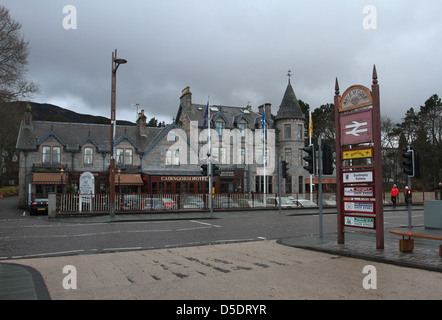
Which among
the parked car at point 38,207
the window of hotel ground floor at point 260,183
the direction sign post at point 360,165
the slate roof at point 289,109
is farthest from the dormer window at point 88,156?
the direction sign post at point 360,165

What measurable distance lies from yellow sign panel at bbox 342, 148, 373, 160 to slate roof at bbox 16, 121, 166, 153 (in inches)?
1283

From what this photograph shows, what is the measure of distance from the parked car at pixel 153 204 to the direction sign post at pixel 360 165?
16.6 meters

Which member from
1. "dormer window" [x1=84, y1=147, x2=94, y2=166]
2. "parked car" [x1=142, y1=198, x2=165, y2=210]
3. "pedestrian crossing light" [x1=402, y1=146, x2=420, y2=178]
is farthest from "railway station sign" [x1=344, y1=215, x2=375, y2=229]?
"dormer window" [x1=84, y1=147, x2=94, y2=166]

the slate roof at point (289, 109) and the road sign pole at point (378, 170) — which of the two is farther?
the slate roof at point (289, 109)

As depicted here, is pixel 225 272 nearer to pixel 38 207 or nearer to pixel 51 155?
pixel 38 207

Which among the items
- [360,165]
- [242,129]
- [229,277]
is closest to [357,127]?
[360,165]

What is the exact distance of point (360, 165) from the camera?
10125 millimetres

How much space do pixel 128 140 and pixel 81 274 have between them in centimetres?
3464

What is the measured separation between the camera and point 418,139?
5419 centimetres

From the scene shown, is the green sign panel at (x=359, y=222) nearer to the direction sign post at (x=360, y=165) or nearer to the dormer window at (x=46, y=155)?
the direction sign post at (x=360, y=165)

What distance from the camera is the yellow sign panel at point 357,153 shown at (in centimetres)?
995

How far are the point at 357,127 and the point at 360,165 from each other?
1.10m

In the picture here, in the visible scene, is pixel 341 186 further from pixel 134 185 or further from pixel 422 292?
pixel 134 185

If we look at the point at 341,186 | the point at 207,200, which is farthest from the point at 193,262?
the point at 207,200
